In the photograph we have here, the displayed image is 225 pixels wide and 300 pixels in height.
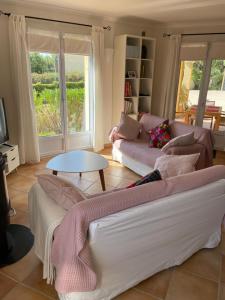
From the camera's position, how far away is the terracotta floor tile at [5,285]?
5.65ft

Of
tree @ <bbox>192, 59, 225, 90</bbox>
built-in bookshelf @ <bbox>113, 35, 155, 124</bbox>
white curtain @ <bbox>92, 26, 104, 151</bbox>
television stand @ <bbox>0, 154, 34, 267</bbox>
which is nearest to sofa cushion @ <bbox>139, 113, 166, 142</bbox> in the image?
built-in bookshelf @ <bbox>113, 35, 155, 124</bbox>

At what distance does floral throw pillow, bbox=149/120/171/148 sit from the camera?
3590 millimetres

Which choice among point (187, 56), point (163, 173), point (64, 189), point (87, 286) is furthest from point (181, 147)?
point (187, 56)

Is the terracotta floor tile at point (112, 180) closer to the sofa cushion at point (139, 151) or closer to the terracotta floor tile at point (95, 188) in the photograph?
the terracotta floor tile at point (95, 188)

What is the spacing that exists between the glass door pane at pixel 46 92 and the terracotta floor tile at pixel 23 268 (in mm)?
2644

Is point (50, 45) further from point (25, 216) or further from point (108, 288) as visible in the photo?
point (108, 288)

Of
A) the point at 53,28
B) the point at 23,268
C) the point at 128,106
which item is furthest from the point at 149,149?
the point at 53,28

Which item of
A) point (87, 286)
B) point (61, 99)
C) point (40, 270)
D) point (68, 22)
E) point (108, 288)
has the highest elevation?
point (68, 22)

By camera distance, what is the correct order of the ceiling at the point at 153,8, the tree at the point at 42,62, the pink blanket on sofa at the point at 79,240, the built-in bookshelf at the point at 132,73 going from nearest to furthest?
the pink blanket on sofa at the point at 79,240, the ceiling at the point at 153,8, the tree at the point at 42,62, the built-in bookshelf at the point at 132,73

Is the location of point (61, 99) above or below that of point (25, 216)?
above

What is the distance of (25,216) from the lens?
2.60m

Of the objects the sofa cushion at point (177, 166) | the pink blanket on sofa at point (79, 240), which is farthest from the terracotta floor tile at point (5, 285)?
the sofa cushion at point (177, 166)

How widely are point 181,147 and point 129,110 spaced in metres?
2.08

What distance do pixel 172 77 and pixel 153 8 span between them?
1.60 meters
